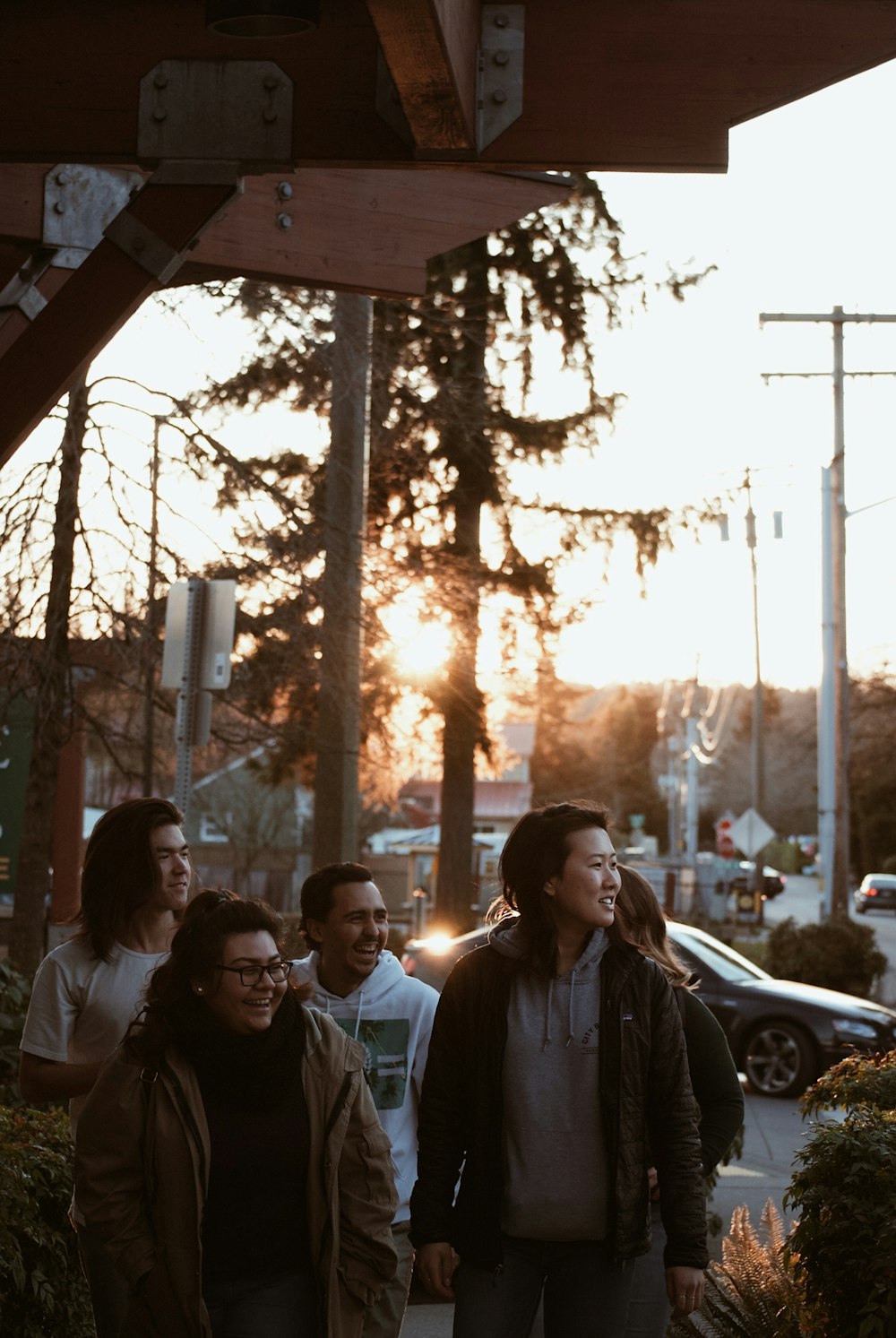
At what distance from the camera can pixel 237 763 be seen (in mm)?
50531

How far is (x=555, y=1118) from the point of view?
3.75 metres

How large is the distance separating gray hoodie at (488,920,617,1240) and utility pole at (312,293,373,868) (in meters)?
8.19

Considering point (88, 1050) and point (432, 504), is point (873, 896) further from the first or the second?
point (88, 1050)

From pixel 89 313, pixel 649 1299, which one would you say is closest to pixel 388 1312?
pixel 649 1299

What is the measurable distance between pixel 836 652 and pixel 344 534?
15.9 metres

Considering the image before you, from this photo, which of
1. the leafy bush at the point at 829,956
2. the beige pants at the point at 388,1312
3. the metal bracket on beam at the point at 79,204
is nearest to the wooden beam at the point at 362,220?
the metal bracket on beam at the point at 79,204

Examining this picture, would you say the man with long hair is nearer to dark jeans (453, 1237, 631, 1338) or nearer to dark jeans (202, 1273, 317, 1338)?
dark jeans (202, 1273, 317, 1338)

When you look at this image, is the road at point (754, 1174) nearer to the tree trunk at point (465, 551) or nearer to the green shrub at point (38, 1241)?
the green shrub at point (38, 1241)

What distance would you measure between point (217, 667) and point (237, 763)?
4184cm

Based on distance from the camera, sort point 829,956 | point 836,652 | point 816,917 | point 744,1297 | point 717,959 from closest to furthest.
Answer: point 744,1297 → point 717,959 → point 829,956 → point 836,652 → point 816,917

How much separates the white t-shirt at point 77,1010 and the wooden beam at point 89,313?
4.47 feet

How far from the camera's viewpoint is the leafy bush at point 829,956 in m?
22.4

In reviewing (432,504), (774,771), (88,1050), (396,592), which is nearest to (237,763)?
(432,504)

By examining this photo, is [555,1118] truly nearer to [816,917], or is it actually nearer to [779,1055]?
[779,1055]
